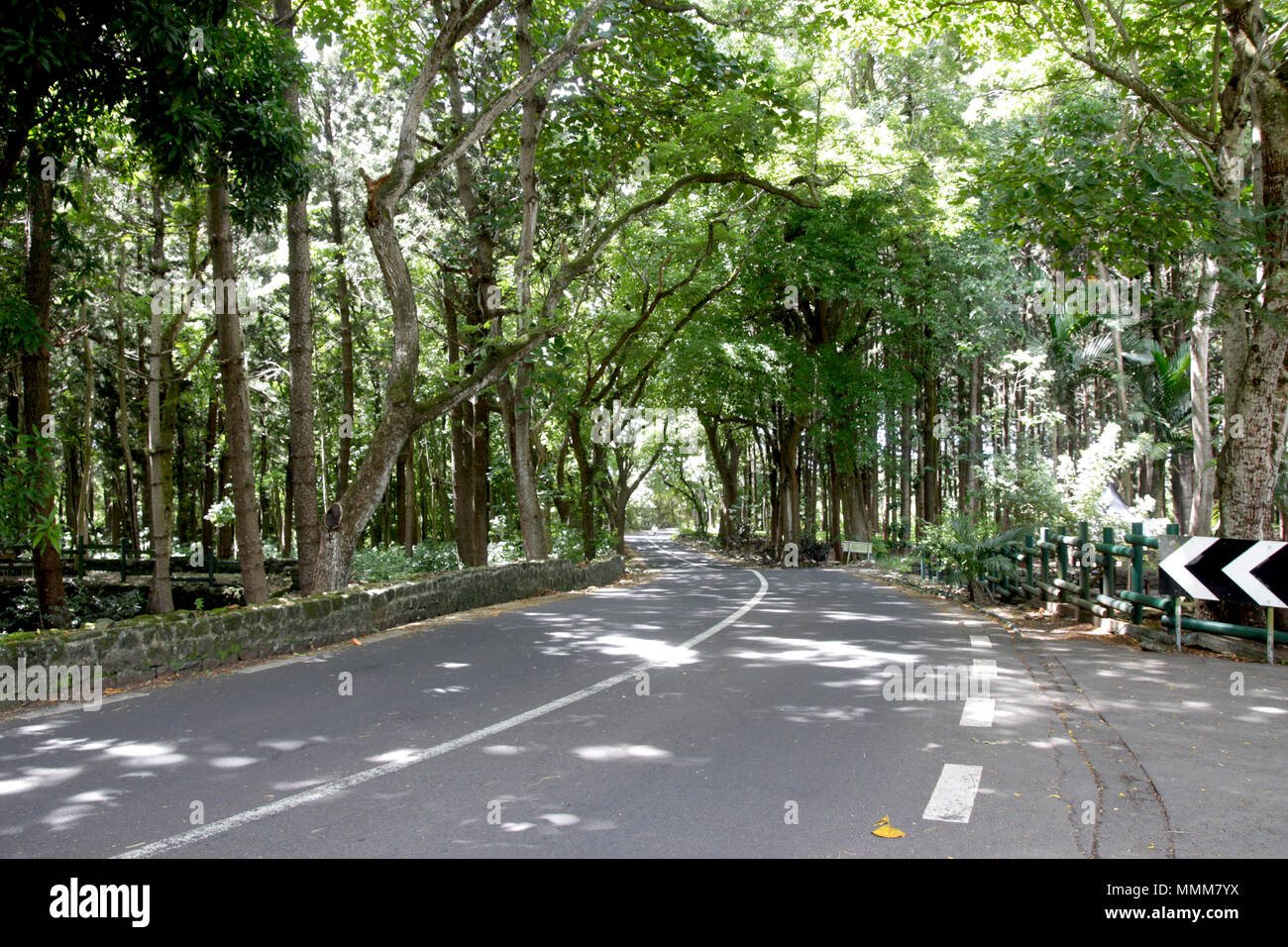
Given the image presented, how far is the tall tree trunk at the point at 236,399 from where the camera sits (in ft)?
45.0

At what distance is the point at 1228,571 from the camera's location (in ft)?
30.5

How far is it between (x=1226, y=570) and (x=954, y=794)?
6.01 meters

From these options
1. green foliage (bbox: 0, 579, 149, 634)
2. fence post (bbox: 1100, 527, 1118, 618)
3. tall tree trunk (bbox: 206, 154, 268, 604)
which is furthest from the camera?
green foliage (bbox: 0, 579, 149, 634)

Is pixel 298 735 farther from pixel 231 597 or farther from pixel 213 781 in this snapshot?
pixel 231 597

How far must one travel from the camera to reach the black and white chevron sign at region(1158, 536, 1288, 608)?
8.93 m

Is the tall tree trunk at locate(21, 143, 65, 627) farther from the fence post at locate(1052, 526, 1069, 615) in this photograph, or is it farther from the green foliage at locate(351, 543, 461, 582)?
the fence post at locate(1052, 526, 1069, 615)

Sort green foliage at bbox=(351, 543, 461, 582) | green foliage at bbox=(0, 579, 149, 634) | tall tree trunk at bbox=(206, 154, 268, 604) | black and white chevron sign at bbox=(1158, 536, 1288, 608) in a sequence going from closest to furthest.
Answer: black and white chevron sign at bbox=(1158, 536, 1288, 608) < tall tree trunk at bbox=(206, 154, 268, 604) < green foliage at bbox=(0, 579, 149, 634) < green foliage at bbox=(351, 543, 461, 582)

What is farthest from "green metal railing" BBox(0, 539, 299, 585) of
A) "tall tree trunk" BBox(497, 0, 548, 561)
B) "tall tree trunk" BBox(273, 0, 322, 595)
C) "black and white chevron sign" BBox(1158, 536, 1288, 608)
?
"black and white chevron sign" BBox(1158, 536, 1288, 608)

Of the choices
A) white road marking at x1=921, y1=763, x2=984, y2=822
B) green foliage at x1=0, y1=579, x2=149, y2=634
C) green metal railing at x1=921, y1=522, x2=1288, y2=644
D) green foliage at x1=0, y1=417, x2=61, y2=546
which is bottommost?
green foliage at x1=0, y1=579, x2=149, y2=634

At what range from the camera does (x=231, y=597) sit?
2092 centimetres

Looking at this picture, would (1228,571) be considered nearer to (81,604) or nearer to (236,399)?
(236,399)

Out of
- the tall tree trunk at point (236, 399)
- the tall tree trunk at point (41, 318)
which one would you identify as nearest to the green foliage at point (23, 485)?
the tall tree trunk at point (41, 318)

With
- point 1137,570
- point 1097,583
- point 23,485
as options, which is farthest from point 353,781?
point 1097,583
